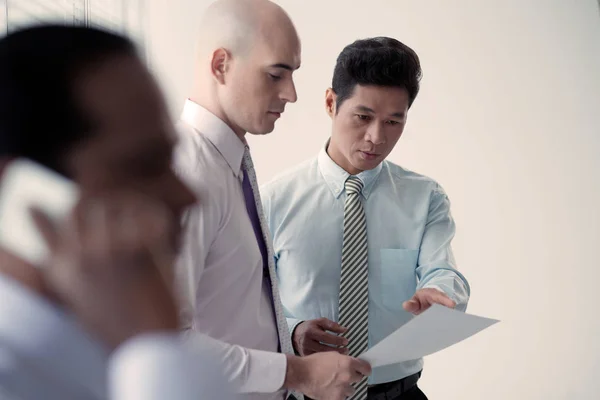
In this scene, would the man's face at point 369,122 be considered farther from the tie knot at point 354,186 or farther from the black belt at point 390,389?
the black belt at point 390,389

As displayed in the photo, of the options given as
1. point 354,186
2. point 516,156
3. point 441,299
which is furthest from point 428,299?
point 516,156

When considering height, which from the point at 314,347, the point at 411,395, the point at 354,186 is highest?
the point at 354,186

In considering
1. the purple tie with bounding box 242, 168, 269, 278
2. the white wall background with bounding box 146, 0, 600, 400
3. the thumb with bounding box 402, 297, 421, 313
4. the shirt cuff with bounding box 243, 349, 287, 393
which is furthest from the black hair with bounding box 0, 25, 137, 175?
the white wall background with bounding box 146, 0, 600, 400

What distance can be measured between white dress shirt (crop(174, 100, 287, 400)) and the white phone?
0.81 meters

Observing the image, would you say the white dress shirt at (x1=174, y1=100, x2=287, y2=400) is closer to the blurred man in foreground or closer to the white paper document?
the white paper document

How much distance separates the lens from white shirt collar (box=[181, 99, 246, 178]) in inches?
55.2

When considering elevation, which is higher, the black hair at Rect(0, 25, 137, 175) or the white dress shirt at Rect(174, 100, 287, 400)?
the black hair at Rect(0, 25, 137, 175)

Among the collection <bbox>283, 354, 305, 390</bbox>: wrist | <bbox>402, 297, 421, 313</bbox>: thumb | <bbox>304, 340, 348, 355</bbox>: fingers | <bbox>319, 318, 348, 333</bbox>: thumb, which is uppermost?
<bbox>402, 297, 421, 313</bbox>: thumb

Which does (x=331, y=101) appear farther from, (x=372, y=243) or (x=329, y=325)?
(x=329, y=325)

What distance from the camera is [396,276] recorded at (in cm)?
197

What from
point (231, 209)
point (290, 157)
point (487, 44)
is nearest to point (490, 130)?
point (487, 44)

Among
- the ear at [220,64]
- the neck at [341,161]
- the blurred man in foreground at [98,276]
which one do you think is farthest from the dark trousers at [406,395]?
the blurred man in foreground at [98,276]

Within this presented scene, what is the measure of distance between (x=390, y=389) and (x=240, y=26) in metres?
1.09

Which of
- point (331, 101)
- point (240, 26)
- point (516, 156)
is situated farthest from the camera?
point (516, 156)
